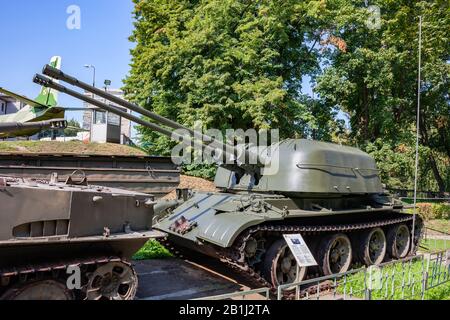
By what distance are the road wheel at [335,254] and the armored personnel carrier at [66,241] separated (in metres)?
3.97

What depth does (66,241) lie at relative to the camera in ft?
18.5

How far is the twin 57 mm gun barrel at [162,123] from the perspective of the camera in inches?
253

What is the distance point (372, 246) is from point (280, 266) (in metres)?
3.56

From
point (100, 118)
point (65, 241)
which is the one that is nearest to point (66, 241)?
point (65, 241)

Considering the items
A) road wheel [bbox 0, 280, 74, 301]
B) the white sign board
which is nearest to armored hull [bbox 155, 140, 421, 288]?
the white sign board

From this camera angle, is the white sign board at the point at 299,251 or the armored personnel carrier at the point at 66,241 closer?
the armored personnel carrier at the point at 66,241

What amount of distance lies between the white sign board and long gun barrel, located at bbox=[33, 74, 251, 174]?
2195 millimetres

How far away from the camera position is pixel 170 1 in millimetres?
21828

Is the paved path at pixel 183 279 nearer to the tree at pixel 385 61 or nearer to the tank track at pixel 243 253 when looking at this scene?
the tank track at pixel 243 253

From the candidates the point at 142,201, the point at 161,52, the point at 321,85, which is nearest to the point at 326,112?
the point at 321,85

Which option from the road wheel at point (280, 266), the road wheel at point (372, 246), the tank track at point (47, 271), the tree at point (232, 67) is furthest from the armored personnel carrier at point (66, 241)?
the tree at point (232, 67)

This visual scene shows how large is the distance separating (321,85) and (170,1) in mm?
8615

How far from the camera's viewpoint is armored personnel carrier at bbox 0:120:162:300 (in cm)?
535

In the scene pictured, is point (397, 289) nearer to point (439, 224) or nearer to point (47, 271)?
point (47, 271)
